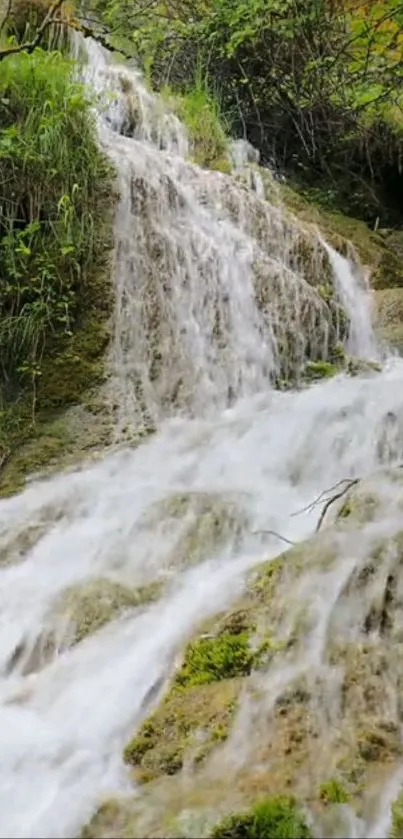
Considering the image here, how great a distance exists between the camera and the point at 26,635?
8.73ft

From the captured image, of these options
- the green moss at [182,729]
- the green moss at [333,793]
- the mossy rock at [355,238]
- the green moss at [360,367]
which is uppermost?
the mossy rock at [355,238]

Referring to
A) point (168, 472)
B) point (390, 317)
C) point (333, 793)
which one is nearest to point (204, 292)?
point (390, 317)

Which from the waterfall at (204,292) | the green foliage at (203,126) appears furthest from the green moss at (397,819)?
the green foliage at (203,126)

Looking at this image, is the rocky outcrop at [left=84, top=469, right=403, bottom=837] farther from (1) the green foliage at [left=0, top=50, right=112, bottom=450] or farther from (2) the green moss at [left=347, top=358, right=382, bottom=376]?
(1) the green foliage at [left=0, top=50, right=112, bottom=450]

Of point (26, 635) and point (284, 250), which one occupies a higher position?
point (284, 250)

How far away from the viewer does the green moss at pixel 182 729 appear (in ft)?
6.22

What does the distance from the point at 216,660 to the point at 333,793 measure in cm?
59

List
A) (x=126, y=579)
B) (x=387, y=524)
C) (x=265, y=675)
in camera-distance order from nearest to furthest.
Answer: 1. (x=265, y=675)
2. (x=387, y=524)
3. (x=126, y=579)

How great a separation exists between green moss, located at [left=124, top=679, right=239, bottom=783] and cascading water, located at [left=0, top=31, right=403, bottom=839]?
6 centimetres

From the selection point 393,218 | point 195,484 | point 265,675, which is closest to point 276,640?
point 265,675

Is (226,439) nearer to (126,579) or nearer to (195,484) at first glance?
(195,484)

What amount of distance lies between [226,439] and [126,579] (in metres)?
1.42

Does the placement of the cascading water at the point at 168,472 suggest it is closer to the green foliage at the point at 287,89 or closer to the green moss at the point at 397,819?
the green moss at the point at 397,819

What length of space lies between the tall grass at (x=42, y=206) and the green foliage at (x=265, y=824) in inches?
132
